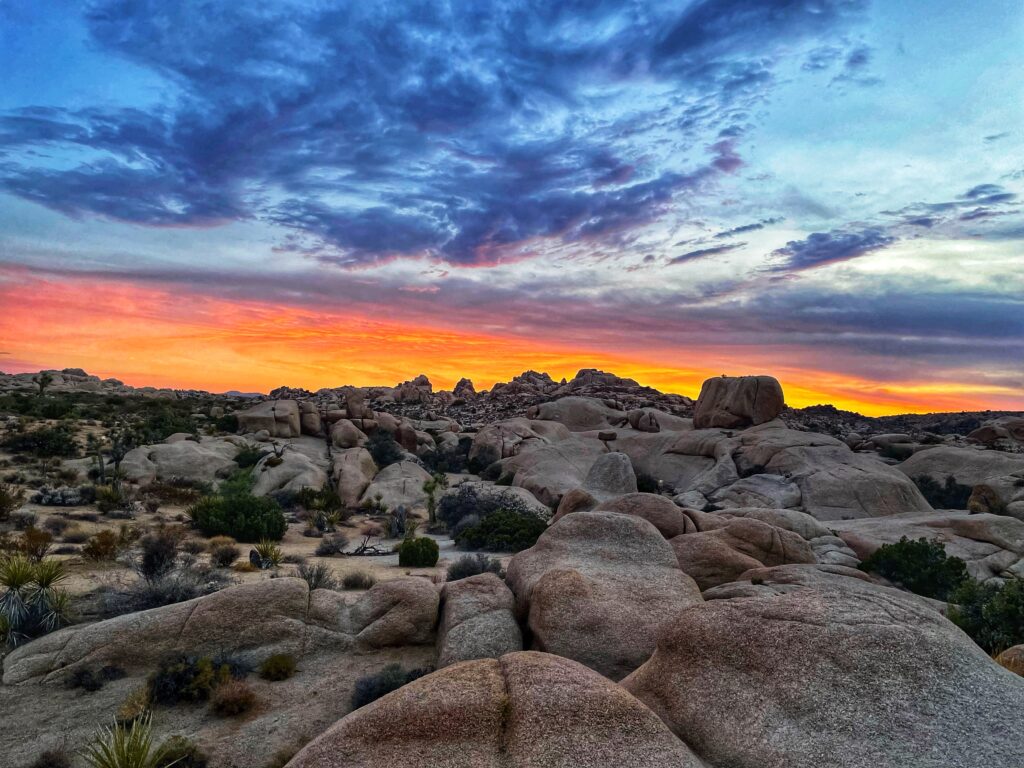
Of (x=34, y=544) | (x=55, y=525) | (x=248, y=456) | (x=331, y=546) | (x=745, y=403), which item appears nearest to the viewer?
(x=34, y=544)

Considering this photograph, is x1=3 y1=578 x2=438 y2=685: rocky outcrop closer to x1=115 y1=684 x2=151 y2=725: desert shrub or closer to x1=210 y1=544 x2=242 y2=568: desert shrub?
x1=115 y1=684 x2=151 y2=725: desert shrub

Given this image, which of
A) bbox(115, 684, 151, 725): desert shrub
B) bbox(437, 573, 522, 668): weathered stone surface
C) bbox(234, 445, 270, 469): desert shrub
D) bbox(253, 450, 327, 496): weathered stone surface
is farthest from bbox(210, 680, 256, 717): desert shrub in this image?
bbox(234, 445, 270, 469): desert shrub

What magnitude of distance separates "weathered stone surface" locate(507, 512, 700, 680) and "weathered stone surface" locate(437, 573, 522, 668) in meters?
0.51

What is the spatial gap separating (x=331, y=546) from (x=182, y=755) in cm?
1582

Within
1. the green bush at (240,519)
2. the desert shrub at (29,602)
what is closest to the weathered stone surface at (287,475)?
the green bush at (240,519)

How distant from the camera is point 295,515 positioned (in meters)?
33.3

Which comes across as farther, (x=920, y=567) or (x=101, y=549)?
(x=101, y=549)

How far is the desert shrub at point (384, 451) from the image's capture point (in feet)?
160

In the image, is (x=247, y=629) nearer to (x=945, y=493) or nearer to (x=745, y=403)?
(x=945, y=493)

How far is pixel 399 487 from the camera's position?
134 ft

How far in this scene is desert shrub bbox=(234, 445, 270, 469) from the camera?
43094 mm

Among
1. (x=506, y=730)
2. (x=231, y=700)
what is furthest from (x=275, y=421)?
(x=506, y=730)

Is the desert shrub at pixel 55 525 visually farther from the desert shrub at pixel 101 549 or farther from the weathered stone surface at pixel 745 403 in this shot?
the weathered stone surface at pixel 745 403

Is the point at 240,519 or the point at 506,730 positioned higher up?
the point at 506,730
